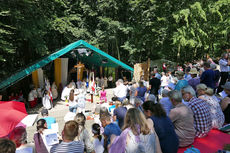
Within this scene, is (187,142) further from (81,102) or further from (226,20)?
(226,20)

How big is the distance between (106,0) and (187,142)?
56.6ft

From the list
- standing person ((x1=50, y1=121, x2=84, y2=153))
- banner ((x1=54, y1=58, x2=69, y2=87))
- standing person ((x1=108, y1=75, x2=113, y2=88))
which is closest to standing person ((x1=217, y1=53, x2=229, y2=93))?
standing person ((x1=50, y1=121, x2=84, y2=153))

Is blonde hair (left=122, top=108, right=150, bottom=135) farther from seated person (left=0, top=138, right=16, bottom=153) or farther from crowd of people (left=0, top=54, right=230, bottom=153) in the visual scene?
seated person (left=0, top=138, right=16, bottom=153)

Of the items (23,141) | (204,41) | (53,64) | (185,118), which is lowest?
(23,141)

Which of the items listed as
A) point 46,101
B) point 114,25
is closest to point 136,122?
point 46,101

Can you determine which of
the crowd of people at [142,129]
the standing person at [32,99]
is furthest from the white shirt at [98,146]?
the standing person at [32,99]

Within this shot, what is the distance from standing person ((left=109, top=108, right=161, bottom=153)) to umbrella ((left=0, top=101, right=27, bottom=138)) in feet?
5.37

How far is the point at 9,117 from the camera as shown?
2533mm

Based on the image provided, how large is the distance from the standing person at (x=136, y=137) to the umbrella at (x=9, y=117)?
5.37 feet

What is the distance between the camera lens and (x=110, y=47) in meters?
22.3

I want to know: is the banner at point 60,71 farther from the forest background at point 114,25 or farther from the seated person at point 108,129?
the seated person at point 108,129

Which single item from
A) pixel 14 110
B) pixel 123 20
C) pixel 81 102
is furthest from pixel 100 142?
pixel 123 20

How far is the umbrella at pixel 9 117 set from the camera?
8.00 feet

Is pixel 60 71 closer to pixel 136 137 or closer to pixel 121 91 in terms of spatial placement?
pixel 121 91
